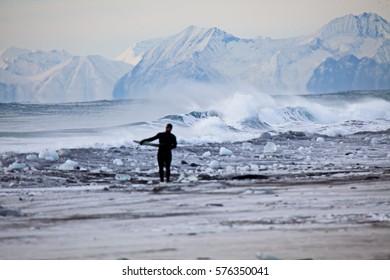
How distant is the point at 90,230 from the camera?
22.1 ft

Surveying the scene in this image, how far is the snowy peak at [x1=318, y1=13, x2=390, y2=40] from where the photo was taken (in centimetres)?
1310

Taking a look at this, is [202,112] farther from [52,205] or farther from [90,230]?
[90,230]

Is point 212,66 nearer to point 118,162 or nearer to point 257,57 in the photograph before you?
point 257,57

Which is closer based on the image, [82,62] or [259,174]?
[259,174]

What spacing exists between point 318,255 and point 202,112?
15334 mm

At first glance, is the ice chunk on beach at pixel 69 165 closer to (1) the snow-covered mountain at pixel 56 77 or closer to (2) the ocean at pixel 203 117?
(1) the snow-covered mountain at pixel 56 77

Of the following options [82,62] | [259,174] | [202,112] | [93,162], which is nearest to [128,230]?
[259,174]

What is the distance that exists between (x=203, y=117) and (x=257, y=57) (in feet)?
8.51

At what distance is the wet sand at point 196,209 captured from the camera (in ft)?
20.0

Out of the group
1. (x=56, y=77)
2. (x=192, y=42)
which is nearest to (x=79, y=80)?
(x=56, y=77)

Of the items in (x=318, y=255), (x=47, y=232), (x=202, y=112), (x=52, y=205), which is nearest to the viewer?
(x=318, y=255)

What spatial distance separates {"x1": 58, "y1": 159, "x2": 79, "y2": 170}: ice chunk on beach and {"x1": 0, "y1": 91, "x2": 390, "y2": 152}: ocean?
4165 mm

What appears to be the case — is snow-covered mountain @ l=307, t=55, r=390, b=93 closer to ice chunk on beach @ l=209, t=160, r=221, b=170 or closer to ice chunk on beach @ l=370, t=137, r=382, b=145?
ice chunk on beach @ l=370, t=137, r=382, b=145

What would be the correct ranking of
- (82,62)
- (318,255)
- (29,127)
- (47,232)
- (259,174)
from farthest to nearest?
(29,127) < (82,62) < (259,174) < (47,232) < (318,255)
